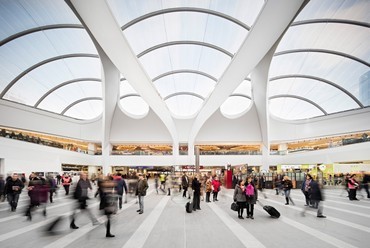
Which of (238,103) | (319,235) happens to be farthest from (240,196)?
(238,103)

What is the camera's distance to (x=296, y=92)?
37.3 m

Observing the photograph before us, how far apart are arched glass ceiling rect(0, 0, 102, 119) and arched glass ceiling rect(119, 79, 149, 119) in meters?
4.50

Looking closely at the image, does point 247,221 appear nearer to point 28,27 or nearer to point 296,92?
point 28,27

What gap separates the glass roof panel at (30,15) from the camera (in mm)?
18234

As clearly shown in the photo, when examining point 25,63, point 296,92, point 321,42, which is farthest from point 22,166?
point 296,92

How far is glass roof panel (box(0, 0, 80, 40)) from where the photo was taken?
18234 mm

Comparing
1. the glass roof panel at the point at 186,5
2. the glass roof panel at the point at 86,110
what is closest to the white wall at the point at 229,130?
the glass roof panel at the point at 86,110

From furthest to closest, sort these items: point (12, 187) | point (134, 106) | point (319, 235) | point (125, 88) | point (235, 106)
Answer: point (235, 106) < point (134, 106) < point (125, 88) < point (12, 187) < point (319, 235)

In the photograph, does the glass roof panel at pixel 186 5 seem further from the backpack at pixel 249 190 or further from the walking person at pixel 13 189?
the backpack at pixel 249 190

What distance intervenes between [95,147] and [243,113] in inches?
1017

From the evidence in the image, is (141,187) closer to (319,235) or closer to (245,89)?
(319,235)

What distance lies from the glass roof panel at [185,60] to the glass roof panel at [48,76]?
6.23m

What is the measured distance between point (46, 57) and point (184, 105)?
73.5 feet

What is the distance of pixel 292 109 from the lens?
41.4 m
